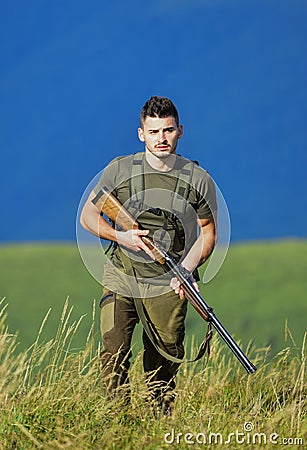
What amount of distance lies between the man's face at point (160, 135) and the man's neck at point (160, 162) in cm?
3

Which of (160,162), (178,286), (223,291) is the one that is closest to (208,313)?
(178,286)

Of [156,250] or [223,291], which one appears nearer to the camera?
[156,250]

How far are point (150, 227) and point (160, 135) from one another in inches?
20.9

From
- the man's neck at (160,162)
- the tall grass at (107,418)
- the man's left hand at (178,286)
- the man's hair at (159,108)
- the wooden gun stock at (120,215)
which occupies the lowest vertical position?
the tall grass at (107,418)

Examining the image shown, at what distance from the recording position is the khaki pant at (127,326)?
4871mm

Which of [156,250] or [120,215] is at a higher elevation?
[120,215]

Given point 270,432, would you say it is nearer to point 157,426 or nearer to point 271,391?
point 157,426

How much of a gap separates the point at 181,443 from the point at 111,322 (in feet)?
3.79

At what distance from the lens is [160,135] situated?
473cm

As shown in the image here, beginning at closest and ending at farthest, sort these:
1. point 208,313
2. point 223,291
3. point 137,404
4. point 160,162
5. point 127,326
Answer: point 137,404 < point 208,313 < point 160,162 < point 127,326 < point 223,291

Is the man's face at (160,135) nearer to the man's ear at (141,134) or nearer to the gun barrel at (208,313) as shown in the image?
the man's ear at (141,134)

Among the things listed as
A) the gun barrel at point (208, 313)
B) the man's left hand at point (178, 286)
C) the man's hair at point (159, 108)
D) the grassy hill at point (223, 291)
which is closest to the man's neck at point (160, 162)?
the man's hair at point (159, 108)

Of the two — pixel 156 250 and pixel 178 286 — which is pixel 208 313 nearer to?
pixel 178 286

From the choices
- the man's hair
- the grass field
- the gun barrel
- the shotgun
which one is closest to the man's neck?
the man's hair
